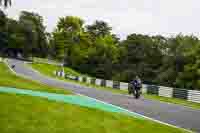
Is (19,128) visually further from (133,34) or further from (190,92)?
(133,34)

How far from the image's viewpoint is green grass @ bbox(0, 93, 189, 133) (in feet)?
33.9

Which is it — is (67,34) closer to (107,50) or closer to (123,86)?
(107,50)

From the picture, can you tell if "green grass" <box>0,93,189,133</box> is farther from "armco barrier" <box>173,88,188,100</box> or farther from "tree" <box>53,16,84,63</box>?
"tree" <box>53,16,84,63</box>

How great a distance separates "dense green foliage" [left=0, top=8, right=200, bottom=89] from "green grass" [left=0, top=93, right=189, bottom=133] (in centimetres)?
5025

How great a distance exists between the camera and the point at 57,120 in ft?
36.6

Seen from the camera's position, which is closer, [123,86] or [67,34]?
[123,86]

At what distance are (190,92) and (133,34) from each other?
71654 mm

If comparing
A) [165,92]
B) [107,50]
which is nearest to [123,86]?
[165,92]

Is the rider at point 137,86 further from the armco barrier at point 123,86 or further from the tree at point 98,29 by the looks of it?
the tree at point 98,29

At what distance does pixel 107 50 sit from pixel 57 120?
9213 cm

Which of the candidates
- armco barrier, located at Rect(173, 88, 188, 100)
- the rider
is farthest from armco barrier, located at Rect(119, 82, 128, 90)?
the rider

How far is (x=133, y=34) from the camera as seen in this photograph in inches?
4094

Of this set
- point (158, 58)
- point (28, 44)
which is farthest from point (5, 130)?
point (28, 44)

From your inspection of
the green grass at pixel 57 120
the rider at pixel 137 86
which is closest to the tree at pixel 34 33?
the rider at pixel 137 86
